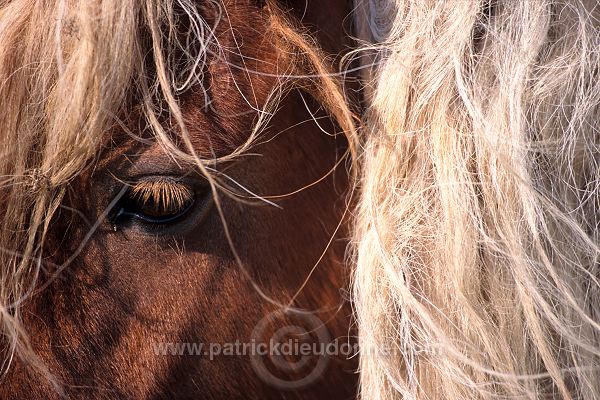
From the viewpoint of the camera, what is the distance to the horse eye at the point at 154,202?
0.82 meters

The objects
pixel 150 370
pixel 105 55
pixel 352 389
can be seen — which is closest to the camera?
pixel 105 55

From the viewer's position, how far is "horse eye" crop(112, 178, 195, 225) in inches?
32.3

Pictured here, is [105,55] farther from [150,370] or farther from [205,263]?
[150,370]

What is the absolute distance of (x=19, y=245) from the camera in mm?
779

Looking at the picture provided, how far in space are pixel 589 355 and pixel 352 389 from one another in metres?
0.38

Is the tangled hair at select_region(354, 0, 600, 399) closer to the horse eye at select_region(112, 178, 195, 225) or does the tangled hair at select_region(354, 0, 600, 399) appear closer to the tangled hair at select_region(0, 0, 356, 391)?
the tangled hair at select_region(0, 0, 356, 391)

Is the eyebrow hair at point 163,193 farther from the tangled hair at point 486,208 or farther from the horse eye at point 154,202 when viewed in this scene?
the tangled hair at point 486,208

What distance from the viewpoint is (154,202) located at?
83 centimetres

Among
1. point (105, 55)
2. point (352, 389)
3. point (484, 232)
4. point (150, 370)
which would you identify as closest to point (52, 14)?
point (105, 55)

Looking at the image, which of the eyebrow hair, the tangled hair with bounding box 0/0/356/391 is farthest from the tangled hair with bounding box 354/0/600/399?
the eyebrow hair

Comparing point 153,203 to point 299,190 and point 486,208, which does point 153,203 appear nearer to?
point 299,190

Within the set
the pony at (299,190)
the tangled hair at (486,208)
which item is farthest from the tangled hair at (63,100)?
the tangled hair at (486,208)

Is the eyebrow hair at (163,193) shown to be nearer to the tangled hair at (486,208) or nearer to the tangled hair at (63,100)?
the tangled hair at (63,100)

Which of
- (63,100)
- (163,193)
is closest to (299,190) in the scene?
(163,193)
